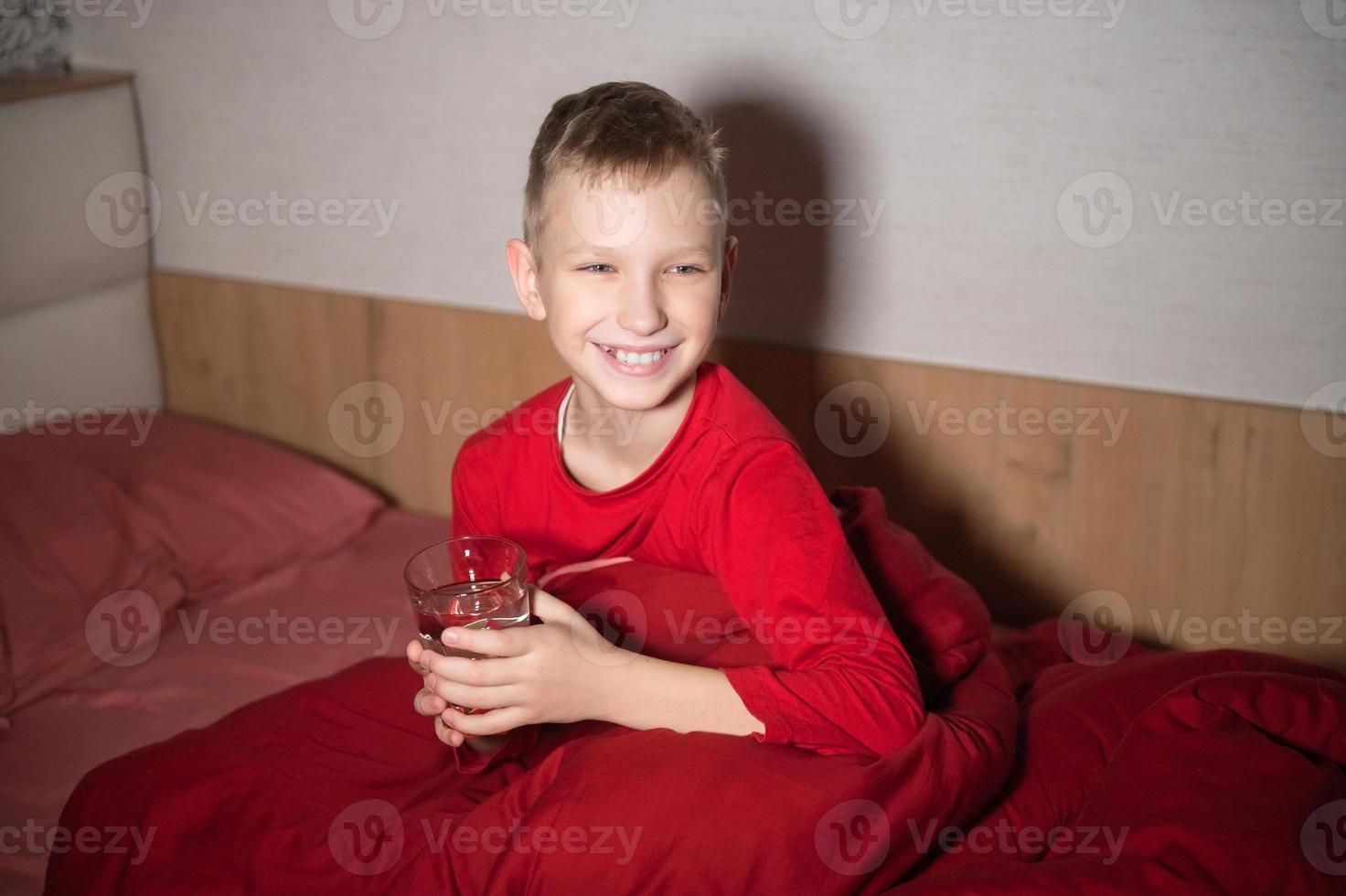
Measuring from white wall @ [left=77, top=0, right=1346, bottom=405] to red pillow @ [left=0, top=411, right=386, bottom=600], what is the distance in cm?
32

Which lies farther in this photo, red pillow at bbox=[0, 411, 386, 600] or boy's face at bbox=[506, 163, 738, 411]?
red pillow at bbox=[0, 411, 386, 600]

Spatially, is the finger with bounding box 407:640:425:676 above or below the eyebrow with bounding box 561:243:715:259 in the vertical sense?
below

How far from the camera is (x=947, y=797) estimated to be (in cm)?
102

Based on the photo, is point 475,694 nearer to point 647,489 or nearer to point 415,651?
point 415,651

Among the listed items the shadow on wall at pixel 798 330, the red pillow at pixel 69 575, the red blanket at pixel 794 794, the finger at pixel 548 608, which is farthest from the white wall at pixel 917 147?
the finger at pixel 548 608

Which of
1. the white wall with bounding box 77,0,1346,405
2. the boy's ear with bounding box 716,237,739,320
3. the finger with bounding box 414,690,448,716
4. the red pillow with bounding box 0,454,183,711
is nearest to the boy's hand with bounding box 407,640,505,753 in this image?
the finger with bounding box 414,690,448,716

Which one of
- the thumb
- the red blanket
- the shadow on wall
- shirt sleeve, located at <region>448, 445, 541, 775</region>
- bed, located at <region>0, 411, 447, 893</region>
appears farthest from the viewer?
the shadow on wall

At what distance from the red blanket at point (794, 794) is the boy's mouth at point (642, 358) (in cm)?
20

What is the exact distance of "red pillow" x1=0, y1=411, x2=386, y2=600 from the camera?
1.76 metres

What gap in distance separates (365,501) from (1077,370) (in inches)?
42.9

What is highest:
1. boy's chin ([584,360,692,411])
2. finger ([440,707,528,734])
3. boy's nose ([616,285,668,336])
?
boy's nose ([616,285,668,336])

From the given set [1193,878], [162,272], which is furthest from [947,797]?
[162,272]

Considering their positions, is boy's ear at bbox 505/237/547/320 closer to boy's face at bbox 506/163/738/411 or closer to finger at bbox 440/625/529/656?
boy's face at bbox 506/163/738/411

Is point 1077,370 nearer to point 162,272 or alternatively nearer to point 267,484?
point 267,484
